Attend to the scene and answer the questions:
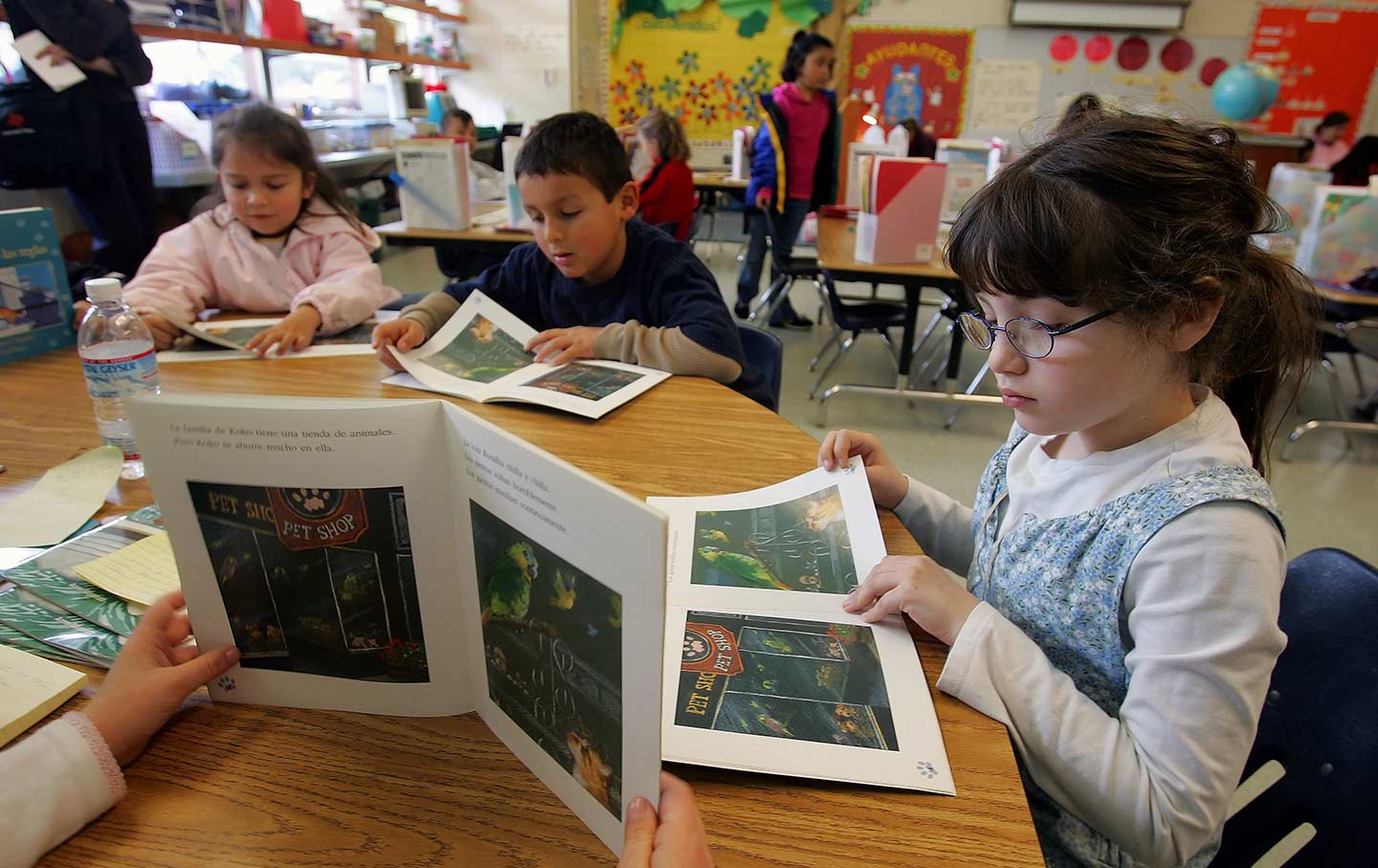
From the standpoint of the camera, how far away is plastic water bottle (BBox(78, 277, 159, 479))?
103 centimetres

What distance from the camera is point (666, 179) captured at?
386 cm

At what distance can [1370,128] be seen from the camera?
5898mm

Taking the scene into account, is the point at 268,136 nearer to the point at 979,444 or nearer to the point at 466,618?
the point at 466,618

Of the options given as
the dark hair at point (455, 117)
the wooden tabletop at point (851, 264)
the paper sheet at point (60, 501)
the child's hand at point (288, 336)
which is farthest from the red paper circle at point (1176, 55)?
the paper sheet at point (60, 501)

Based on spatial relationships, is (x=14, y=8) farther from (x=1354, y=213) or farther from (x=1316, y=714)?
(x=1354, y=213)

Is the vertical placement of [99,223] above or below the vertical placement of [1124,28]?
below

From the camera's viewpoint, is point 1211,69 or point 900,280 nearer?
point 900,280

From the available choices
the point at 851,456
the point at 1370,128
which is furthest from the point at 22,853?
Result: the point at 1370,128

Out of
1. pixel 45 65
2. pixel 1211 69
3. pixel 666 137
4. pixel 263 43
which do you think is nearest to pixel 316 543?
pixel 45 65

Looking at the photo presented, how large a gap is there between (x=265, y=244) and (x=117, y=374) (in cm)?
77

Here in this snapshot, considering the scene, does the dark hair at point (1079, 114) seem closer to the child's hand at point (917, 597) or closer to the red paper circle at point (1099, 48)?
the child's hand at point (917, 597)

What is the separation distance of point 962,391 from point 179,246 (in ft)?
9.87

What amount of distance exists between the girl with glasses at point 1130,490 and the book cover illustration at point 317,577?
38cm

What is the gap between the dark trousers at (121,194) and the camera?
3049 mm
